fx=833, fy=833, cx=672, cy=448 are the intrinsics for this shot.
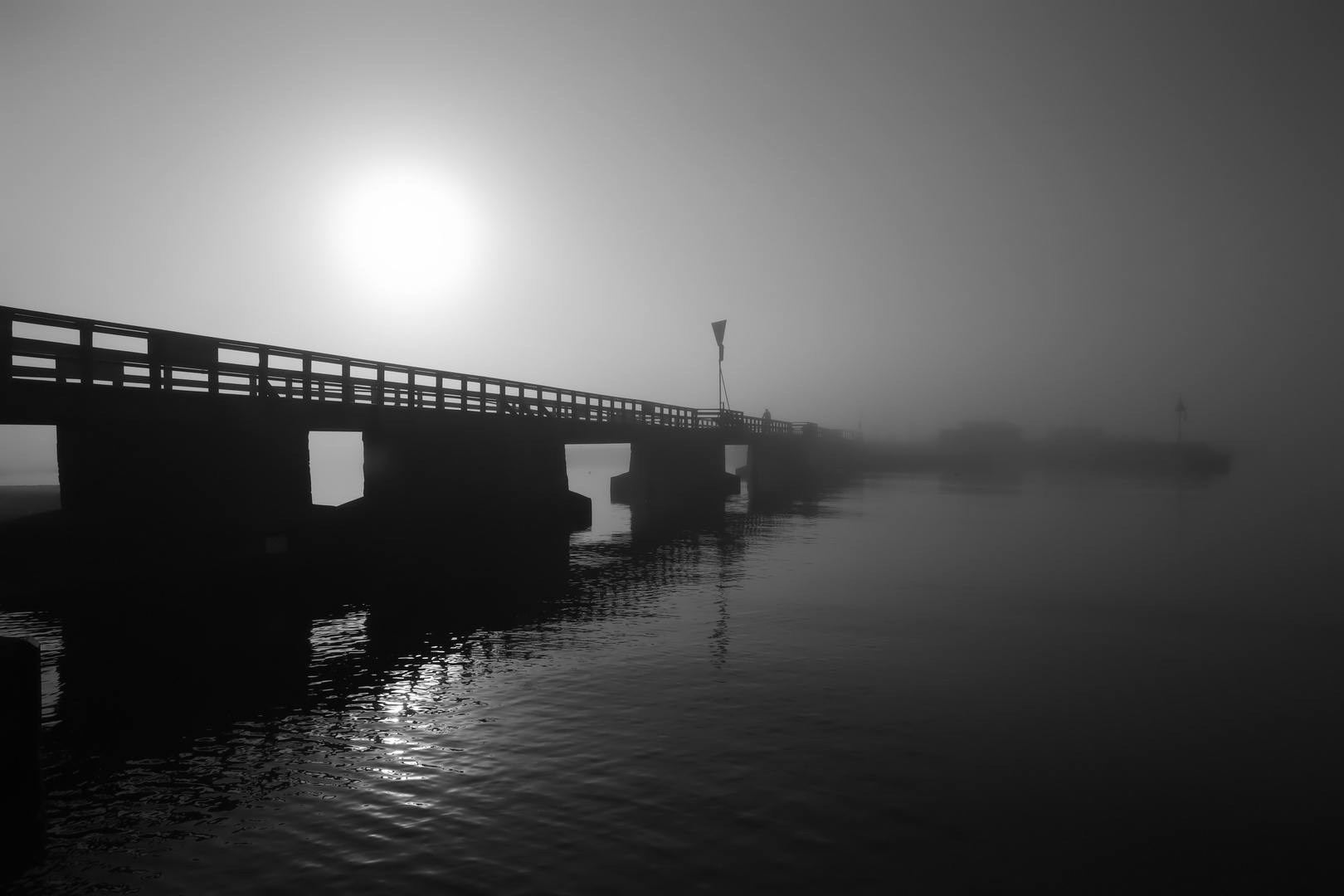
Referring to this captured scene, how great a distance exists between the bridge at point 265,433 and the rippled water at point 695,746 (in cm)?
270

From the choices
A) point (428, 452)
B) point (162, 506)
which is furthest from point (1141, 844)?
point (428, 452)

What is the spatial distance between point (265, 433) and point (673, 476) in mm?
35797

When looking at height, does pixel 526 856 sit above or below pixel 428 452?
below

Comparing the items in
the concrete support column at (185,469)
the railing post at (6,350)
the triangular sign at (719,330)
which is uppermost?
the triangular sign at (719,330)

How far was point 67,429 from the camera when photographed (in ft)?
50.7

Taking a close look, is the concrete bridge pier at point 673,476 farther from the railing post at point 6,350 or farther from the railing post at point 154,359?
the railing post at point 6,350

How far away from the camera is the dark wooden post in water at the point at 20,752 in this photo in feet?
21.6

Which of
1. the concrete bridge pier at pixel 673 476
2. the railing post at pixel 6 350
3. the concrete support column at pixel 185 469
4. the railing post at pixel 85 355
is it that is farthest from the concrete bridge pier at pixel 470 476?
the concrete bridge pier at pixel 673 476

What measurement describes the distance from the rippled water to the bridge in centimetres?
270

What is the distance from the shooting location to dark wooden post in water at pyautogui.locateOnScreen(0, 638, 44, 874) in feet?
21.6

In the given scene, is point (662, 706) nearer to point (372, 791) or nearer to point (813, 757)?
point (813, 757)

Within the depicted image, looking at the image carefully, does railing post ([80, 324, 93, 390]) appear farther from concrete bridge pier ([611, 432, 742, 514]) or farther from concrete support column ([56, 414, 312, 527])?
concrete bridge pier ([611, 432, 742, 514])

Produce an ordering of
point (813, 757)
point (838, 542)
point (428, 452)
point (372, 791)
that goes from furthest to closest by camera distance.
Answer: point (838, 542), point (428, 452), point (813, 757), point (372, 791)

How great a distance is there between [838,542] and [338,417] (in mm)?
18123
